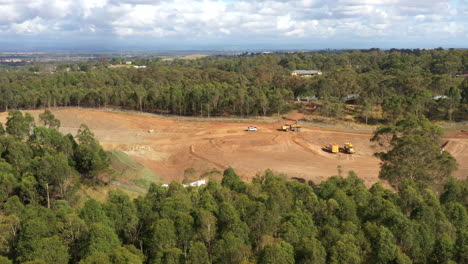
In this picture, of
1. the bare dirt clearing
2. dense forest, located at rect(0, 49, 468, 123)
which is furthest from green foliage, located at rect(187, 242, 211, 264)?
dense forest, located at rect(0, 49, 468, 123)

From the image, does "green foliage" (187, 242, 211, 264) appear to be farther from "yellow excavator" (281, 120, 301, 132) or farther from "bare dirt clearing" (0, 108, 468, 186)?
"yellow excavator" (281, 120, 301, 132)

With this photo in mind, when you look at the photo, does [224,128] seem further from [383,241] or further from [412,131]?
[383,241]

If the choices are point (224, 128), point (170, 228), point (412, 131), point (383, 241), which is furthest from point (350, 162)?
point (170, 228)

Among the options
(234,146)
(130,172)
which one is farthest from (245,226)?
(234,146)

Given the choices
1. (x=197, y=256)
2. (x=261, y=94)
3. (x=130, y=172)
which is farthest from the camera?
(x=261, y=94)

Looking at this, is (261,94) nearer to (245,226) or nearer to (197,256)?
(245,226)

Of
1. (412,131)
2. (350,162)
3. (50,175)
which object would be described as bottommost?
(350,162)

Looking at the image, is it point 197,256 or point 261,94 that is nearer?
point 197,256

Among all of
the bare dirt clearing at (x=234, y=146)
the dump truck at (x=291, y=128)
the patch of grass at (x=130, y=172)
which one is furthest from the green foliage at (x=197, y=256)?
the dump truck at (x=291, y=128)
